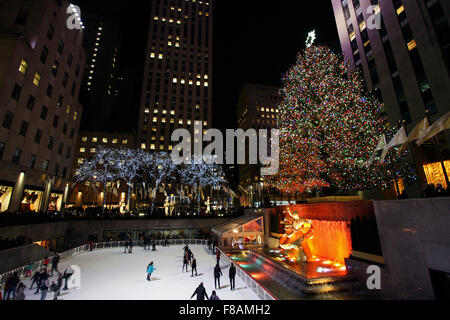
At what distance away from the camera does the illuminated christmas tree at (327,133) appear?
16.3m

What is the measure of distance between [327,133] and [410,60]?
53.3 ft

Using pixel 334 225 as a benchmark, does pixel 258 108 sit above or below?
above

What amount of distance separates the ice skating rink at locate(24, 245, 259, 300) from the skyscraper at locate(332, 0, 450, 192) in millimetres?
18543

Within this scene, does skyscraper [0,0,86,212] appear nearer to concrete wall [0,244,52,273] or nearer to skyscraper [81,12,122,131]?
concrete wall [0,244,52,273]

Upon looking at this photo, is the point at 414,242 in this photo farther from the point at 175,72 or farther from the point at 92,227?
the point at 175,72

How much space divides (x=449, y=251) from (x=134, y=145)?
225 ft

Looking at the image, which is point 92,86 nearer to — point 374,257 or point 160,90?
point 160,90

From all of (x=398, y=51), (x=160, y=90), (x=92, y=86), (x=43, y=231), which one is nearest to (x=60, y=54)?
(x=43, y=231)

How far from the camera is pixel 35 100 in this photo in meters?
25.8

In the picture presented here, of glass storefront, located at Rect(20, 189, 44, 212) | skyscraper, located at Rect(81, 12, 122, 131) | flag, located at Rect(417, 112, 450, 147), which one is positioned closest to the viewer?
flag, located at Rect(417, 112, 450, 147)

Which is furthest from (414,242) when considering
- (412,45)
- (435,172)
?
(412,45)

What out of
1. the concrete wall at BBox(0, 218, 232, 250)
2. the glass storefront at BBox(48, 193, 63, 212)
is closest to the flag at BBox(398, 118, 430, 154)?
the concrete wall at BBox(0, 218, 232, 250)

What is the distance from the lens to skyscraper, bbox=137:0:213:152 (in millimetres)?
67625

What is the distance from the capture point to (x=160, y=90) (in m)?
70.4
